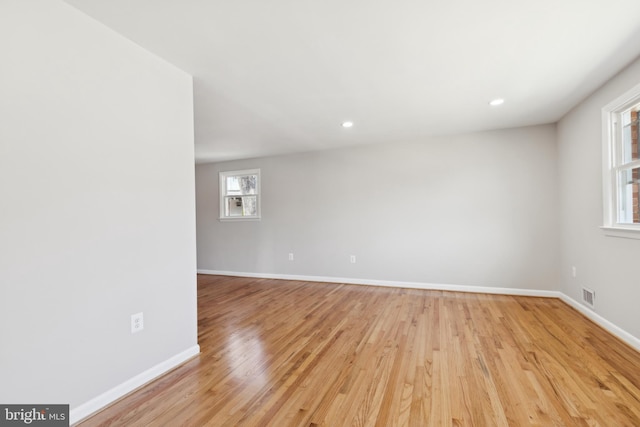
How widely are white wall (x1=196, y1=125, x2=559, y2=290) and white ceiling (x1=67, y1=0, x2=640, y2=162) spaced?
79 centimetres

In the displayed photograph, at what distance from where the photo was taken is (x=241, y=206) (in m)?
5.64

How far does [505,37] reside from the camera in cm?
183

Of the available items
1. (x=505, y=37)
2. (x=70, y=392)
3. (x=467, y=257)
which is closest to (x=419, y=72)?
(x=505, y=37)

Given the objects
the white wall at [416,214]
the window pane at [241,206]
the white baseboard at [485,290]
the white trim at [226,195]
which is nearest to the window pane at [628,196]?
the white baseboard at [485,290]

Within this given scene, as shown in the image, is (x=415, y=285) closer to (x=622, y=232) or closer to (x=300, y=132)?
(x=622, y=232)

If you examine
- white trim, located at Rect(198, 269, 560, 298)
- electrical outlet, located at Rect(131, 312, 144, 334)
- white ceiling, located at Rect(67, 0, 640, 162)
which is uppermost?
white ceiling, located at Rect(67, 0, 640, 162)

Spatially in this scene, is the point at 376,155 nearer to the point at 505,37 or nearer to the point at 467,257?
the point at 467,257

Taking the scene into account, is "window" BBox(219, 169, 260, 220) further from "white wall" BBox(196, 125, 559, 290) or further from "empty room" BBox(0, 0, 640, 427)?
"empty room" BBox(0, 0, 640, 427)

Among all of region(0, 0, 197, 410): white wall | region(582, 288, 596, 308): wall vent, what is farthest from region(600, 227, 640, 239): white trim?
region(0, 0, 197, 410): white wall

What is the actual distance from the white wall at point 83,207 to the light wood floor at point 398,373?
41 centimetres

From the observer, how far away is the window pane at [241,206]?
553cm

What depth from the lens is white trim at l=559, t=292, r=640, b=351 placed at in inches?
88.3

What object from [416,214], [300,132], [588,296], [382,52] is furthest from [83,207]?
[588,296]

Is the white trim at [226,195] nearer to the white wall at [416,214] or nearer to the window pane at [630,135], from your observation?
the white wall at [416,214]
